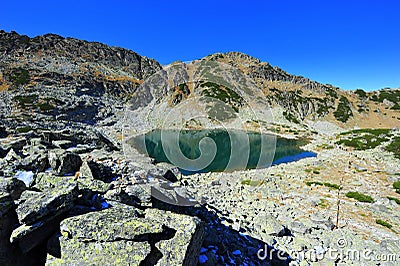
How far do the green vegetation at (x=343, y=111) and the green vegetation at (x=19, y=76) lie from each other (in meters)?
112

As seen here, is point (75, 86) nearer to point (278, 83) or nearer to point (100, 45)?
point (100, 45)

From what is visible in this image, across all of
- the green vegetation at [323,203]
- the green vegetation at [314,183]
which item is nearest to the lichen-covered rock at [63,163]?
the green vegetation at [323,203]

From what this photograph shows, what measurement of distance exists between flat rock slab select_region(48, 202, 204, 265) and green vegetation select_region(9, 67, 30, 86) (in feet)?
275

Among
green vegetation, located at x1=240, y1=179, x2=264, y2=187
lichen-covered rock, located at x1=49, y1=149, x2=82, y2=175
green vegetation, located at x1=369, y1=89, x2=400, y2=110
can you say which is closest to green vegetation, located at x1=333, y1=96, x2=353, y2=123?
green vegetation, located at x1=369, y1=89, x2=400, y2=110

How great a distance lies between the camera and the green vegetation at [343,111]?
8957 cm

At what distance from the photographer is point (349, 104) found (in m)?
99.4

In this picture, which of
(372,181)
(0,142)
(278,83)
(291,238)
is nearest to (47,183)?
(0,142)

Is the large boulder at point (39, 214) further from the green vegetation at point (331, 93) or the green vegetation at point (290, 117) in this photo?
the green vegetation at point (331, 93)

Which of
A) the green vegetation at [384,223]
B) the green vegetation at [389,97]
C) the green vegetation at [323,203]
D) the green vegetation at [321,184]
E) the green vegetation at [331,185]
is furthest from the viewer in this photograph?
the green vegetation at [389,97]

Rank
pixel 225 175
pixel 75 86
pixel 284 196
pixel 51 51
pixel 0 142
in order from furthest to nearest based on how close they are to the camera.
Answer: pixel 51 51 → pixel 75 86 → pixel 225 175 → pixel 284 196 → pixel 0 142

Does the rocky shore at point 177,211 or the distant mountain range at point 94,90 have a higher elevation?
the distant mountain range at point 94,90

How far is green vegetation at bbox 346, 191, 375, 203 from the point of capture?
16.7m

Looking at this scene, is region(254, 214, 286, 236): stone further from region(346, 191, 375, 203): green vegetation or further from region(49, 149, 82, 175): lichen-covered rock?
region(346, 191, 375, 203): green vegetation

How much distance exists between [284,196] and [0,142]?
Result: 17.7 m
